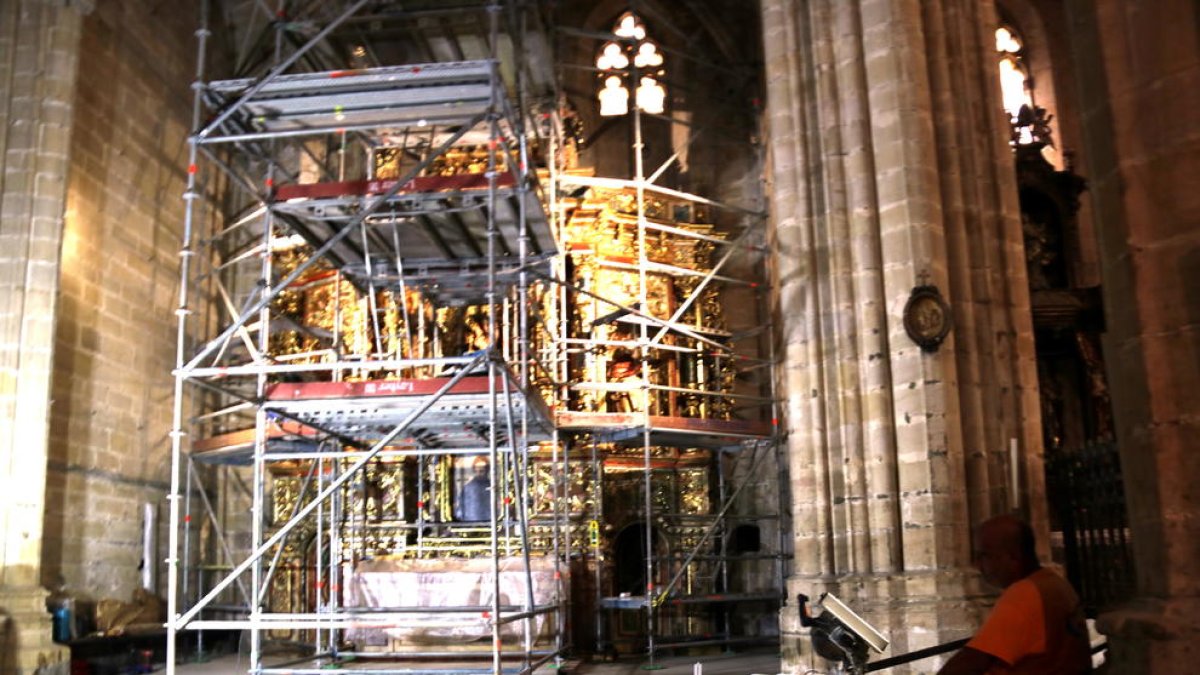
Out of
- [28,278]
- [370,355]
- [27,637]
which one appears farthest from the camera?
Answer: [370,355]

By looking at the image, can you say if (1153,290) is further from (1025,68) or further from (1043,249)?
(1025,68)

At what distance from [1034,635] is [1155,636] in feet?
1.70

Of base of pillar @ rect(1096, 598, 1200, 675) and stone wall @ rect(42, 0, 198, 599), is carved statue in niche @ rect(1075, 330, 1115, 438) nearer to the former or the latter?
base of pillar @ rect(1096, 598, 1200, 675)

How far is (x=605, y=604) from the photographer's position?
15250mm

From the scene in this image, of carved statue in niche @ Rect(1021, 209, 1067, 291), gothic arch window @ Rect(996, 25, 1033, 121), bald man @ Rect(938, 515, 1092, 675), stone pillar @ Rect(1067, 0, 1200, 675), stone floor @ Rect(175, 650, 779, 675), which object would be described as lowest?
stone floor @ Rect(175, 650, 779, 675)

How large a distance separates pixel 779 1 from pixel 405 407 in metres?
6.31

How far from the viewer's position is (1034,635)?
495 cm

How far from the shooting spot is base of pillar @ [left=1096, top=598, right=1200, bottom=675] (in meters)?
4.49

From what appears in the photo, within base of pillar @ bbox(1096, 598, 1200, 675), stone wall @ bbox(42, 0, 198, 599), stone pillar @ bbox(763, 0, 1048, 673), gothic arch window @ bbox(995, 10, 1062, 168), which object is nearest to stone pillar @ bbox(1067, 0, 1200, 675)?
base of pillar @ bbox(1096, 598, 1200, 675)

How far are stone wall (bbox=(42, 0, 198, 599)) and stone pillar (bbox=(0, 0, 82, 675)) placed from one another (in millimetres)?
508

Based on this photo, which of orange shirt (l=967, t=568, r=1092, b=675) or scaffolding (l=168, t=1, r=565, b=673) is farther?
scaffolding (l=168, t=1, r=565, b=673)

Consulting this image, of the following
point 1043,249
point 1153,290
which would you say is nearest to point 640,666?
point 1043,249

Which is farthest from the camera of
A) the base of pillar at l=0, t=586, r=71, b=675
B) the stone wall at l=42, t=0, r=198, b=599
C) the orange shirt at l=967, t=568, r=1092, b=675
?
the stone wall at l=42, t=0, r=198, b=599

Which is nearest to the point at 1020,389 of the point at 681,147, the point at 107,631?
the point at 681,147
